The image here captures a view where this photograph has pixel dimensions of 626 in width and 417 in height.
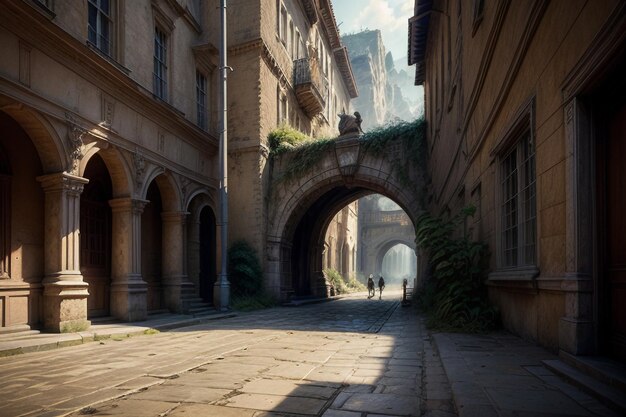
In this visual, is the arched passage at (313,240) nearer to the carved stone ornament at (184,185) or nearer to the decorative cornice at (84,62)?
the carved stone ornament at (184,185)

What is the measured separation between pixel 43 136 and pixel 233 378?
6.26 metres

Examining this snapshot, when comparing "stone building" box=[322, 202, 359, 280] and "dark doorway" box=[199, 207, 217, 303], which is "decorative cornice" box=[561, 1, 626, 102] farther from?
"stone building" box=[322, 202, 359, 280]

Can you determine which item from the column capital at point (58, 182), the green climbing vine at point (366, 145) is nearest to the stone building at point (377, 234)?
the green climbing vine at point (366, 145)

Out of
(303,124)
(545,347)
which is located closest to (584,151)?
(545,347)

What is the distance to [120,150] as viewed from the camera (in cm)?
1038

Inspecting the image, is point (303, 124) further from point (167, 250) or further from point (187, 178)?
point (167, 250)

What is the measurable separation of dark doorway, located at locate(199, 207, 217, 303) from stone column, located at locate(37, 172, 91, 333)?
7.08 metres

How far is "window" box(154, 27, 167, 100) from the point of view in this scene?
12930mm

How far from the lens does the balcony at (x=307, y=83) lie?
827 inches

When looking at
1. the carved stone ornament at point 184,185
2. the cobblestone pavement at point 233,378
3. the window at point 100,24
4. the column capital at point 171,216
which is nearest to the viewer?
the cobblestone pavement at point 233,378

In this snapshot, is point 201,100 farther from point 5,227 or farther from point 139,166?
point 5,227

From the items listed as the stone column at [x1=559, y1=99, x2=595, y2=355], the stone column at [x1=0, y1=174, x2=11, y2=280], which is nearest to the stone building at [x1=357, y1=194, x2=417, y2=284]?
the stone column at [x1=0, y1=174, x2=11, y2=280]

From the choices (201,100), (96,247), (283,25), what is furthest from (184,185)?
(283,25)

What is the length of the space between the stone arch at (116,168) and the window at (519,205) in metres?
7.98
